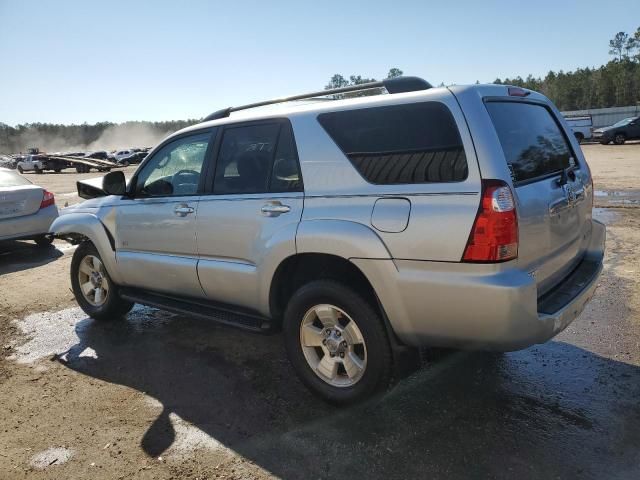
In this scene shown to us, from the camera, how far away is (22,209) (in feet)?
26.8

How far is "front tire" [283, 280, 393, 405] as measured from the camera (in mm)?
2971

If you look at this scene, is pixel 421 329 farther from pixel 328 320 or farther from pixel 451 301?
pixel 328 320

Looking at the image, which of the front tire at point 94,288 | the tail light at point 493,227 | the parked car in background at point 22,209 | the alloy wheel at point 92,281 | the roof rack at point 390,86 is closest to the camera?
the tail light at point 493,227

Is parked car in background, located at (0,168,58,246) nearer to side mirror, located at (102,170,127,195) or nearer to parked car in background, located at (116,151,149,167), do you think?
side mirror, located at (102,170,127,195)

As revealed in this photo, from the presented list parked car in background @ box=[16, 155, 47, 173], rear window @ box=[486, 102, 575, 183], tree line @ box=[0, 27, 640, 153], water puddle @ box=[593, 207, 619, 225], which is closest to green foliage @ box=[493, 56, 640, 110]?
tree line @ box=[0, 27, 640, 153]

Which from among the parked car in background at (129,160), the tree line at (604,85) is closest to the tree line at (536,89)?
the tree line at (604,85)

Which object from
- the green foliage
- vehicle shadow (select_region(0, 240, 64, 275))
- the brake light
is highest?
the green foliage

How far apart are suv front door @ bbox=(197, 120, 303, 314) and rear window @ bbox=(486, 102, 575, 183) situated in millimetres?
1273

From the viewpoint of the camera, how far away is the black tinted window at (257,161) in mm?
3395

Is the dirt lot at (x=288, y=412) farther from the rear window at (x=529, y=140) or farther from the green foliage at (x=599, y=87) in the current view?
the green foliage at (x=599, y=87)

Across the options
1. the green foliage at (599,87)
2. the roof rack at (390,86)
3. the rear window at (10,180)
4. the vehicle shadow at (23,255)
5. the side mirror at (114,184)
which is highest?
the green foliage at (599,87)

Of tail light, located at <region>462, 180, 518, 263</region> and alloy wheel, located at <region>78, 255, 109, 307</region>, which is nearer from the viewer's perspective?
tail light, located at <region>462, 180, 518, 263</region>

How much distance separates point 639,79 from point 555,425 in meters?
94.2

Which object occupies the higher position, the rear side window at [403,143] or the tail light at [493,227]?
the rear side window at [403,143]
